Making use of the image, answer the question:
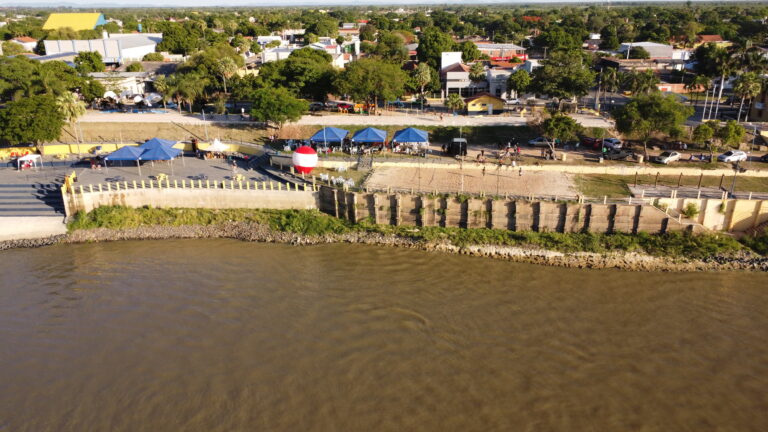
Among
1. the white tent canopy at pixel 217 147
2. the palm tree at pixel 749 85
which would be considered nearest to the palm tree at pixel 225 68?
the white tent canopy at pixel 217 147

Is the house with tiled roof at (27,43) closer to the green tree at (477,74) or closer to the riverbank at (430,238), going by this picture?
the green tree at (477,74)

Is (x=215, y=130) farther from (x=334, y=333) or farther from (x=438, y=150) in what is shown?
(x=334, y=333)

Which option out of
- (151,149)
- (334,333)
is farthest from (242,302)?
(151,149)

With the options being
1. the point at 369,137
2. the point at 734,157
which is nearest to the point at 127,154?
the point at 369,137

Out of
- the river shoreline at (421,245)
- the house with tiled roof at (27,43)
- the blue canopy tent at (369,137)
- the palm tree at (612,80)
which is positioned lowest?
the river shoreline at (421,245)

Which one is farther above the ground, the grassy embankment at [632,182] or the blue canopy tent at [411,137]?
the blue canopy tent at [411,137]

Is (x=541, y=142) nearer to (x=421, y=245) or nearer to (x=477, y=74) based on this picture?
(x=421, y=245)

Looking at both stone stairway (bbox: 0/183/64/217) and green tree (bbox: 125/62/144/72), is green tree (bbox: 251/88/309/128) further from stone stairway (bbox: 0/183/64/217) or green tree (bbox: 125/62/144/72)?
green tree (bbox: 125/62/144/72)
